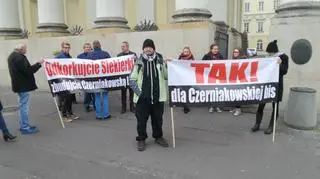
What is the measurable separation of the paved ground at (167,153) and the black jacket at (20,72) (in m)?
1.01

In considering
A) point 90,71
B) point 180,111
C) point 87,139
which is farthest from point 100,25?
point 87,139

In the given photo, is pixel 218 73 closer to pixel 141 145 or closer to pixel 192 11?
pixel 141 145

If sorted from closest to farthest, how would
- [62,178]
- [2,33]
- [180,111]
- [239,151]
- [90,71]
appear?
[62,178] → [239,151] → [90,71] → [180,111] → [2,33]

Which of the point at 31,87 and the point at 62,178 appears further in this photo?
the point at 31,87

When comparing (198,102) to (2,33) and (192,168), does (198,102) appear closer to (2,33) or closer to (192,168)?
(192,168)

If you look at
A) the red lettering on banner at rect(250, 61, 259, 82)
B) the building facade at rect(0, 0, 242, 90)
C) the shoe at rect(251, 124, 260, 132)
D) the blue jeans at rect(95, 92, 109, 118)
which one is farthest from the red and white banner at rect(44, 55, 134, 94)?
the shoe at rect(251, 124, 260, 132)

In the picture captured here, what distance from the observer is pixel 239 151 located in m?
5.11

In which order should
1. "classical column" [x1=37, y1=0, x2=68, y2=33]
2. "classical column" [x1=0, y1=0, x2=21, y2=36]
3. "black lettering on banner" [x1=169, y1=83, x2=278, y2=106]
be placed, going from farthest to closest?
"classical column" [x1=0, y1=0, x2=21, y2=36] → "classical column" [x1=37, y1=0, x2=68, y2=33] → "black lettering on banner" [x1=169, y1=83, x2=278, y2=106]

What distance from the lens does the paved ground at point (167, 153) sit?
14.3 ft

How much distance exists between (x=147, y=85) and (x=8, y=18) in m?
11.9

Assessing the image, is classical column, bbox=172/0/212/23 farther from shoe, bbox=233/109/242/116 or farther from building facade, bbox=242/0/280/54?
building facade, bbox=242/0/280/54

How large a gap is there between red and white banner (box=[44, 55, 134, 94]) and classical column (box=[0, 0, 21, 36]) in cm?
889

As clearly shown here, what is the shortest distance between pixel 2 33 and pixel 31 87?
31.8 feet

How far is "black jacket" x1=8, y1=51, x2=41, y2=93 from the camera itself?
19.7 feet
